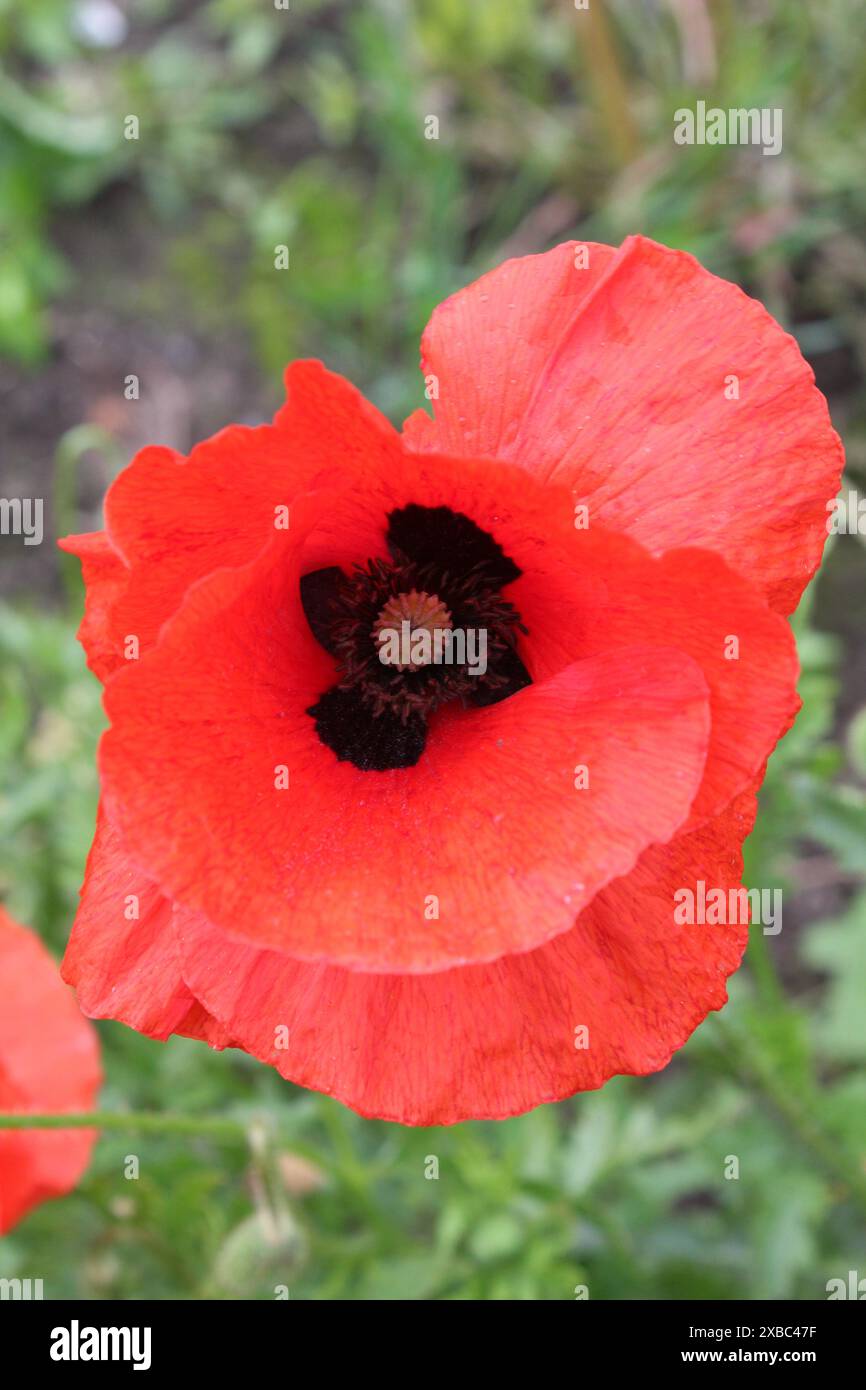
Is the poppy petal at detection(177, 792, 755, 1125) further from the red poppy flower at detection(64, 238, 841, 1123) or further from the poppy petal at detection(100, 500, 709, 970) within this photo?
the poppy petal at detection(100, 500, 709, 970)

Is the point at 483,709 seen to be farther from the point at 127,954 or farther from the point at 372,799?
the point at 127,954

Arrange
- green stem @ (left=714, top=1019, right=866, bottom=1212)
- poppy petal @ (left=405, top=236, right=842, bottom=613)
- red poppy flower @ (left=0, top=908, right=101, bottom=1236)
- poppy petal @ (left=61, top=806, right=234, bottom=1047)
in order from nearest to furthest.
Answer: poppy petal @ (left=405, top=236, right=842, bottom=613) < poppy petal @ (left=61, top=806, right=234, bottom=1047) < red poppy flower @ (left=0, top=908, right=101, bottom=1236) < green stem @ (left=714, top=1019, right=866, bottom=1212)

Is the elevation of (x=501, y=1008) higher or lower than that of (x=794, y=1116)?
higher

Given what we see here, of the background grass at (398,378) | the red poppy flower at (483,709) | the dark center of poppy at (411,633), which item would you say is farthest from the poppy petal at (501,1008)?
the background grass at (398,378)

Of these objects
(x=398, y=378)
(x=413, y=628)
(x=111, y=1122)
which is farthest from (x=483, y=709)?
(x=398, y=378)

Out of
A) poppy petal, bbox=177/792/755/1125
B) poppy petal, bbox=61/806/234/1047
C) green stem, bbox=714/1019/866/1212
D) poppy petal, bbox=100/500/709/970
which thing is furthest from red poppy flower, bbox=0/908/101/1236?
green stem, bbox=714/1019/866/1212

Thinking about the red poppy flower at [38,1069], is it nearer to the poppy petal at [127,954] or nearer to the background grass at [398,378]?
the background grass at [398,378]

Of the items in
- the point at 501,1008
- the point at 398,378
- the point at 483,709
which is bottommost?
the point at 501,1008
